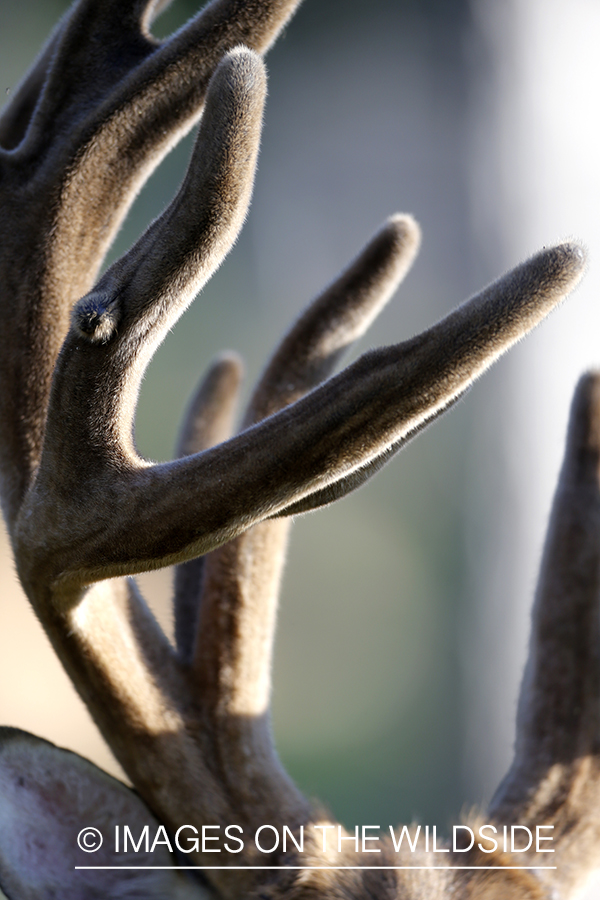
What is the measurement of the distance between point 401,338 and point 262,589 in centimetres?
146

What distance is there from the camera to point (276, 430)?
322 mm

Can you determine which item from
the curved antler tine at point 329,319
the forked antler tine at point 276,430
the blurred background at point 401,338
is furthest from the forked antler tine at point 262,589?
the blurred background at point 401,338

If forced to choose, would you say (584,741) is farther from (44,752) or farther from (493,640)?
(493,640)

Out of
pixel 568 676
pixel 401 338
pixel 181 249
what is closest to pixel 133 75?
pixel 181 249

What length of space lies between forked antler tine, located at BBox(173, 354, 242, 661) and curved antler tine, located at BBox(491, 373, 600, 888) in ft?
0.85

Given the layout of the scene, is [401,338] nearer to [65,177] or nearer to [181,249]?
[65,177]

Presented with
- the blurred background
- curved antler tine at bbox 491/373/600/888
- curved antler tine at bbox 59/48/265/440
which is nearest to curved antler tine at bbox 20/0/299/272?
curved antler tine at bbox 59/48/265/440

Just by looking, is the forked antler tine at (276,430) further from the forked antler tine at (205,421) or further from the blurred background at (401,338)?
the blurred background at (401,338)

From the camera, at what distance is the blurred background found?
5.80 feet

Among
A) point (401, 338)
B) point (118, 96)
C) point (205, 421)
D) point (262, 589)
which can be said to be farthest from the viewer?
point (401, 338)

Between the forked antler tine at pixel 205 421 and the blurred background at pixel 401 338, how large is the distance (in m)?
1.06

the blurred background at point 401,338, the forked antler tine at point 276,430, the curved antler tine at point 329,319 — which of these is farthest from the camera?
the blurred background at point 401,338

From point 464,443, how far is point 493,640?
516 mm

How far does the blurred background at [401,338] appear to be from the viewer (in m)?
1.77
